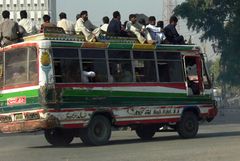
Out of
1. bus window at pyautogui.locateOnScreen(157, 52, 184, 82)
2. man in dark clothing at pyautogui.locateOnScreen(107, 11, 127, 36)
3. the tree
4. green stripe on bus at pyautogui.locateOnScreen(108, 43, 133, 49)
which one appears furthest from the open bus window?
the tree

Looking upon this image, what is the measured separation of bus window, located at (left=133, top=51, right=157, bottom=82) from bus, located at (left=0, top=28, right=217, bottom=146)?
1.1 inches

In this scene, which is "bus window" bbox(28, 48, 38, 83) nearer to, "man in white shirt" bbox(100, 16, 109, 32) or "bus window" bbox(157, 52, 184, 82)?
"man in white shirt" bbox(100, 16, 109, 32)

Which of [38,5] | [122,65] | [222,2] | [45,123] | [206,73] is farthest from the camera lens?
[38,5]

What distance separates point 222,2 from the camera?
5353cm

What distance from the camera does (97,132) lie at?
17.8 meters

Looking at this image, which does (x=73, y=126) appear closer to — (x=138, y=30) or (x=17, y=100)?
(x=17, y=100)

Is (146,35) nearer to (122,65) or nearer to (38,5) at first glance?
(122,65)

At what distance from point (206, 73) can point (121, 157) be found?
25.4 ft

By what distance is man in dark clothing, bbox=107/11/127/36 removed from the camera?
19.0m

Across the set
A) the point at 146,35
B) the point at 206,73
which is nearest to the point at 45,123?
the point at 146,35

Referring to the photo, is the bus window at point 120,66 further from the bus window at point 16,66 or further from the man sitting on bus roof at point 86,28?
the bus window at point 16,66

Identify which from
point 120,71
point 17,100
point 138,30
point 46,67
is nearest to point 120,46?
point 120,71

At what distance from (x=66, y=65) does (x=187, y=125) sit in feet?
16.2

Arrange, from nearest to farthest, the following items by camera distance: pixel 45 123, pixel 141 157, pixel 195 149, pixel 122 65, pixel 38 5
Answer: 1. pixel 141 157
2. pixel 195 149
3. pixel 45 123
4. pixel 122 65
5. pixel 38 5
